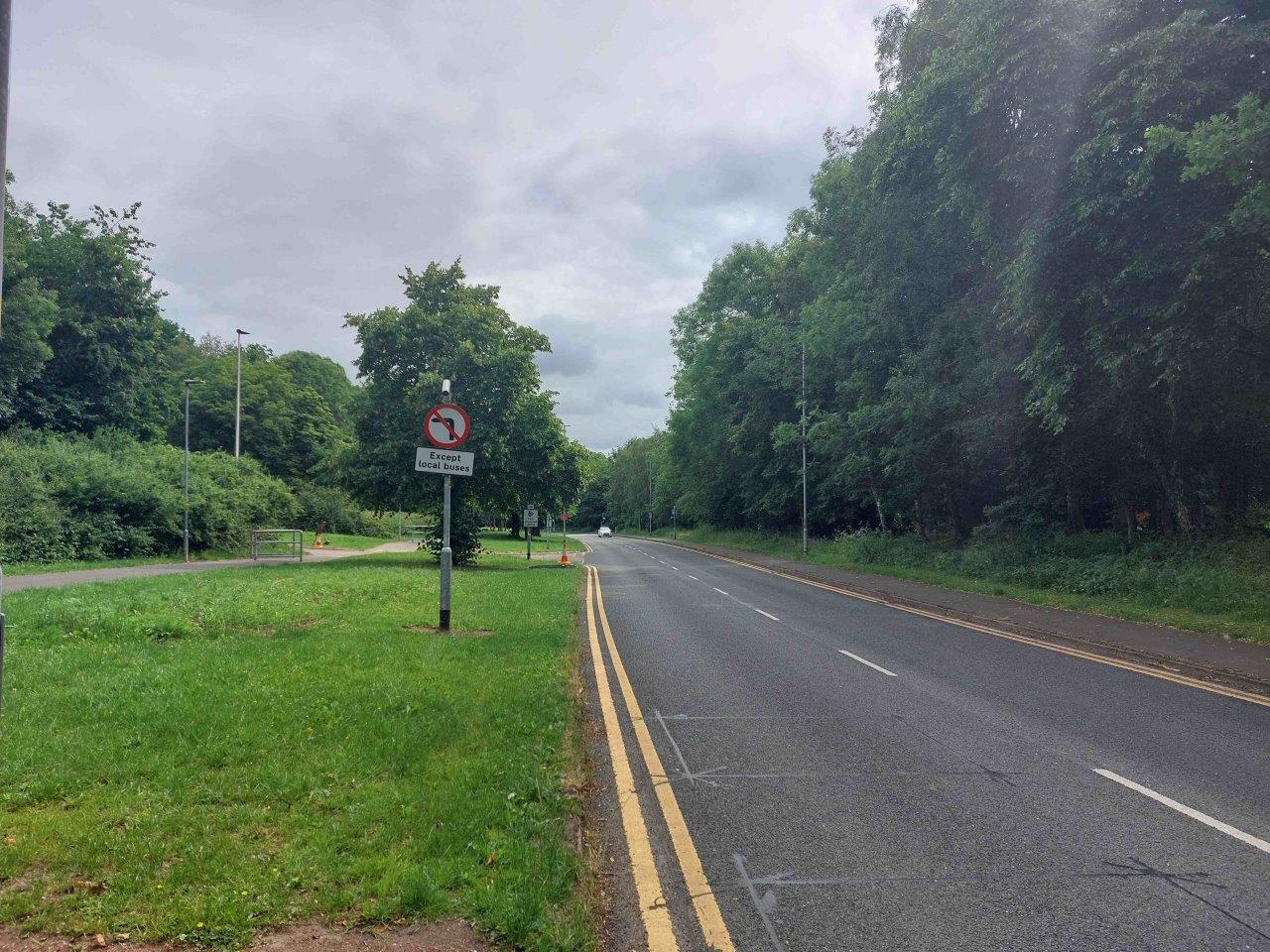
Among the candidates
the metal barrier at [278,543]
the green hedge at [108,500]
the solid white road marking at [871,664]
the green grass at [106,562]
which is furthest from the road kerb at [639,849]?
the metal barrier at [278,543]

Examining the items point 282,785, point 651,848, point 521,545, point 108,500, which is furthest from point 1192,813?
point 521,545

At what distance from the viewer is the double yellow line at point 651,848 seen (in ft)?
11.8

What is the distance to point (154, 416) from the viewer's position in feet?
155

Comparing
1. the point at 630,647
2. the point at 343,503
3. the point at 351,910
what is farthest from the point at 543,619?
the point at 343,503

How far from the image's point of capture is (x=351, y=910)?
11.6 feet

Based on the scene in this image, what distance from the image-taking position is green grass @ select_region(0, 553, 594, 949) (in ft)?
11.6

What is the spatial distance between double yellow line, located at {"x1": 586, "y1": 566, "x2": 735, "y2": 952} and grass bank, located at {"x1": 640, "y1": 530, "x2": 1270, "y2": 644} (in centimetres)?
1096

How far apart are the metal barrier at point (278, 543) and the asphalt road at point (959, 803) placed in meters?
27.2

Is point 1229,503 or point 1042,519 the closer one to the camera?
point 1229,503

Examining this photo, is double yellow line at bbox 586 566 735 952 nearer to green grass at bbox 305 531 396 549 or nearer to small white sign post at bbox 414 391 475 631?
small white sign post at bbox 414 391 475 631

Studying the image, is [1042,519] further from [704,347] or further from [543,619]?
[704,347]

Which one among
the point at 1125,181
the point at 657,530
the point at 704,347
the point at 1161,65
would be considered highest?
the point at 704,347

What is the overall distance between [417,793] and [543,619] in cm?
848

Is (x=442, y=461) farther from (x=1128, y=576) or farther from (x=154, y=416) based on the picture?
(x=154, y=416)
